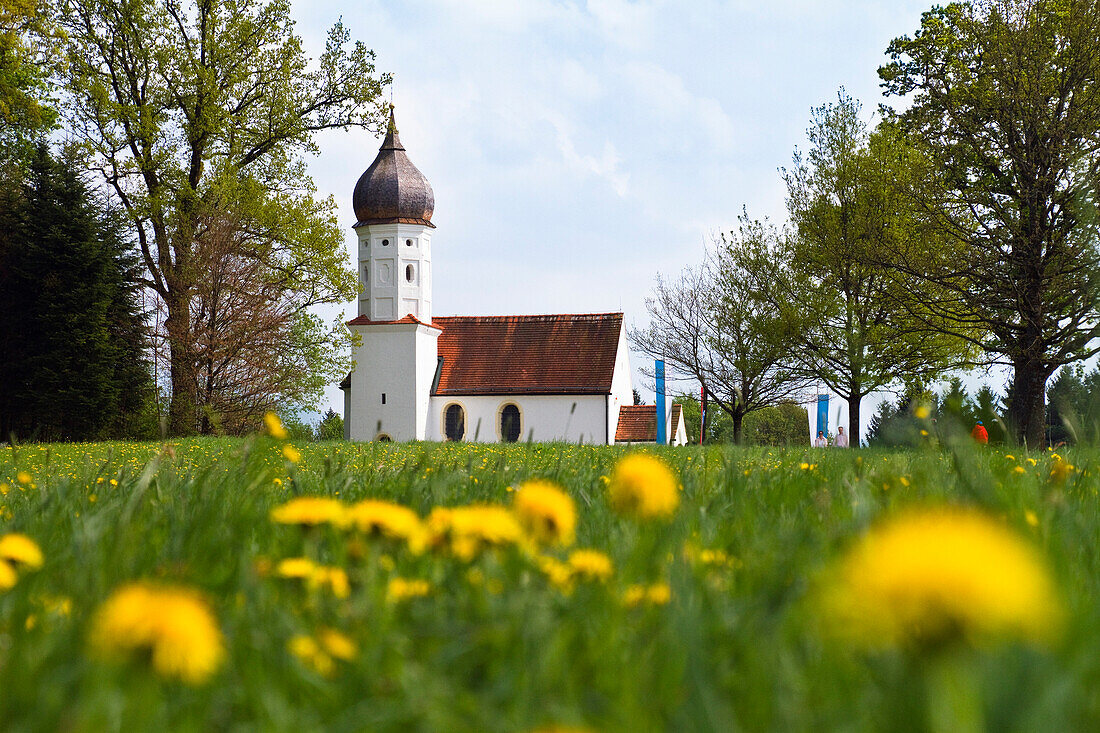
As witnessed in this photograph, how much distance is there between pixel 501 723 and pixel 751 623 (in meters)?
0.40

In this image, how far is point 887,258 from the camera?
18.1 m

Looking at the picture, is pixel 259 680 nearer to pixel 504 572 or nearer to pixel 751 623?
pixel 504 572

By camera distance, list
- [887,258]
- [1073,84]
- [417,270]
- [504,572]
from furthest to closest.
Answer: [417,270], [887,258], [1073,84], [504,572]

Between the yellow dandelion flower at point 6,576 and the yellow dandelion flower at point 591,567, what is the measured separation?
76cm

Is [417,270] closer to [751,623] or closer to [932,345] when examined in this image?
[932,345]

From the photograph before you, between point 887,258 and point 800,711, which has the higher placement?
point 887,258

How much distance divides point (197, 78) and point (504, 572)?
29370mm

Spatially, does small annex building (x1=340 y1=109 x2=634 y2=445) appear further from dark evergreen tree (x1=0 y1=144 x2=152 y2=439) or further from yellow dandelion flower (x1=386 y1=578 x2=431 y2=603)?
yellow dandelion flower (x1=386 y1=578 x2=431 y2=603)

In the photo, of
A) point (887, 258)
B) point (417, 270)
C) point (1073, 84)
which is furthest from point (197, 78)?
point (1073, 84)

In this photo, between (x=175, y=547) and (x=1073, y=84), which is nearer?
(x=175, y=547)

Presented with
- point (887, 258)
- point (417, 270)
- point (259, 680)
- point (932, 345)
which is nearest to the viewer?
point (259, 680)

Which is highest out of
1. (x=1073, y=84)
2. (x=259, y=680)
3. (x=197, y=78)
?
(x=197, y=78)

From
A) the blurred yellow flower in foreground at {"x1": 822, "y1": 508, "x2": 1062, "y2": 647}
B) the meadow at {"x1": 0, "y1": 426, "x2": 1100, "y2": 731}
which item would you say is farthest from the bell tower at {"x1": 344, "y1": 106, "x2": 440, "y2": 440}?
the blurred yellow flower in foreground at {"x1": 822, "y1": 508, "x2": 1062, "y2": 647}

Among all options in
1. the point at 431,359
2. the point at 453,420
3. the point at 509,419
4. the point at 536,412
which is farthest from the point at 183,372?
the point at 536,412
